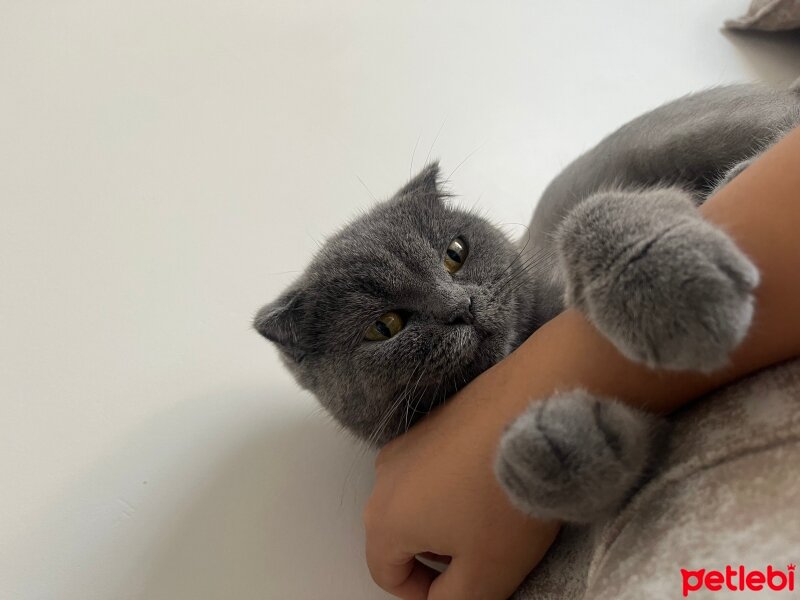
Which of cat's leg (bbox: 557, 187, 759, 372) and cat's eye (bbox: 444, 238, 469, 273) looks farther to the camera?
cat's eye (bbox: 444, 238, 469, 273)

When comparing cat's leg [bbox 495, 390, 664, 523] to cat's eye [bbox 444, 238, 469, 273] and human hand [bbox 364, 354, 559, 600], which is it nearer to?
human hand [bbox 364, 354, 559, 600]

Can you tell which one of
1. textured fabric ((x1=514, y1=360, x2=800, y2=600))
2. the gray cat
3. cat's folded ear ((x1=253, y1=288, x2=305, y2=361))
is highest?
cat's folded ear ((x1=253, y1=288, x2=305, y2=361))

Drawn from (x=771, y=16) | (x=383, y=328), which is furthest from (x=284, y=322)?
(x=771, y=16)

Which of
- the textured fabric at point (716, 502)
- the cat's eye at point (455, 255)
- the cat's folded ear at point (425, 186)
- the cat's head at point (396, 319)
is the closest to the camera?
the textured fabric at point (716, 502)

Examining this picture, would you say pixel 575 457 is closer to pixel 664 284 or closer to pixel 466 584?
pixel 664 284

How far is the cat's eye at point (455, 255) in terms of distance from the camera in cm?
98

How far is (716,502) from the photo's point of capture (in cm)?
53

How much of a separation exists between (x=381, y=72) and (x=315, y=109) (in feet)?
0.67

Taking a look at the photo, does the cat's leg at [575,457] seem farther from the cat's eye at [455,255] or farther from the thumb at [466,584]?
the cat's eye at [455,255]

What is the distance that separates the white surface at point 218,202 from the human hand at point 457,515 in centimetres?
16

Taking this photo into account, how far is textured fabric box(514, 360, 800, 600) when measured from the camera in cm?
48

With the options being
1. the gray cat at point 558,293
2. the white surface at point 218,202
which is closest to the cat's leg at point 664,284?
the gray cat at point 558,293

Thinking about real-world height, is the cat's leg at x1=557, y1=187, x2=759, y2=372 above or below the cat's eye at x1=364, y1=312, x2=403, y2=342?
below

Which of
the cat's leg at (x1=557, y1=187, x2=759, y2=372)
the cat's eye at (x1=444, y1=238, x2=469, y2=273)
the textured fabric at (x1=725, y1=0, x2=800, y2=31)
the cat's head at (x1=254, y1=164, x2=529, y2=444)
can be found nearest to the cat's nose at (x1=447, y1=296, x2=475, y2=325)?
the cat's head at (x1=254, y1=164, x2=529, y2=444)
